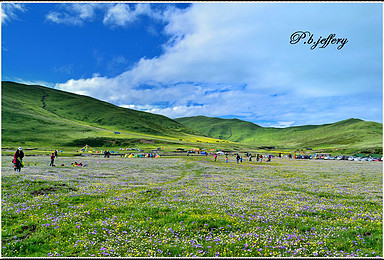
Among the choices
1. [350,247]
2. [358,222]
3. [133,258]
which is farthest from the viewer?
[358,222]

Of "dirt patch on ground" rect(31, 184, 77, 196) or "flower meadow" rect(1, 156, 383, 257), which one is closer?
"flower meadow" rect(1, 156, 383, 257)

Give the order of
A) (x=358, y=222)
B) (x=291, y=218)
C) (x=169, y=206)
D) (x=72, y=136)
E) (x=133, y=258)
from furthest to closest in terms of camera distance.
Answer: (x=72, y=136), (x=169, y=206), (x=291, y=218), (x=358, y=222), (x=133, y=258)

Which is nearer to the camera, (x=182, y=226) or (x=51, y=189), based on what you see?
(x=182, y=226)

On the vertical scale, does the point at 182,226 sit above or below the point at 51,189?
above

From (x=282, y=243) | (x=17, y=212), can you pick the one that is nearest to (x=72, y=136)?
(x=17, y=212)

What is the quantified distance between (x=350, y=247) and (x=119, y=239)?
1174 cm

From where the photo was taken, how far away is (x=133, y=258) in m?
8.96

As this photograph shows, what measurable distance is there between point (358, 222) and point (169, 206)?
13.5 metres

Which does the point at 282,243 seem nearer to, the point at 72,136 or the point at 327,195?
the point at 327,195

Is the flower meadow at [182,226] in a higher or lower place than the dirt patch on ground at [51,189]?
higher

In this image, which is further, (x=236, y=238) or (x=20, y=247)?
(x=236, y=238)

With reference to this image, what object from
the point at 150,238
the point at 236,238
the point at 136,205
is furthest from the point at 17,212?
the point at 236,238

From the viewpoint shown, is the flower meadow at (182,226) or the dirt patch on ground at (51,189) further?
the dirt patch on ground at (51,189)

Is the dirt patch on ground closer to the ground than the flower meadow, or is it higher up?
closer to the ground
